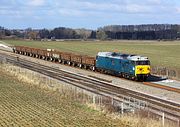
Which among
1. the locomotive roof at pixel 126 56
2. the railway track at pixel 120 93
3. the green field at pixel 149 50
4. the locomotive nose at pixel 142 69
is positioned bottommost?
the green field at pixel 149 50

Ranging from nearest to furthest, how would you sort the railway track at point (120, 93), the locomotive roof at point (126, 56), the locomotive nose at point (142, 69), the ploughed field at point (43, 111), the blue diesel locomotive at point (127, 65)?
1. the ploughed field at point (43, 111)
2. the railway track at point (120, 93)
3. the locomotive nose at point (142, 69)
4. the blue diesel locomotive at point (127, 65)
5. the locomotive roof at point (126, 56)

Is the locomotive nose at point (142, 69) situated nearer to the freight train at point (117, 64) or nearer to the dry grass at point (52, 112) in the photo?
the freight train at point (117, 64)

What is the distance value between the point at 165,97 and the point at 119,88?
21.1 ft

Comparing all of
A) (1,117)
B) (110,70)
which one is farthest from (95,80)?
(1,117)

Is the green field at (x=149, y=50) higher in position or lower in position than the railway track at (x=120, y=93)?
lower

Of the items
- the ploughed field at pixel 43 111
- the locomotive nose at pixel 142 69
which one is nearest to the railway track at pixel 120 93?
the locomotive nose at pixel 142 69

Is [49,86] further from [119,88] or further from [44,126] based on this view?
[44,126]

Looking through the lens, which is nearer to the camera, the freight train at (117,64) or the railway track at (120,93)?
the railway track at (120,93)

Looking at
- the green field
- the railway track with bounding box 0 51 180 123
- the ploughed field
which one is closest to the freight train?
the railway track with bounding box 0 51 180 123

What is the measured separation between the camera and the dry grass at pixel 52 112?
23422 millimetres

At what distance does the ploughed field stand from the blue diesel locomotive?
1266 cm

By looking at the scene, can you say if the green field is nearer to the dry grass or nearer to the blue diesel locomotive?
the blue diesel locomotive

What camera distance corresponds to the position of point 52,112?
27.0 metres

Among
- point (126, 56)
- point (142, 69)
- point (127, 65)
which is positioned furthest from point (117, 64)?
point (142, 69)
